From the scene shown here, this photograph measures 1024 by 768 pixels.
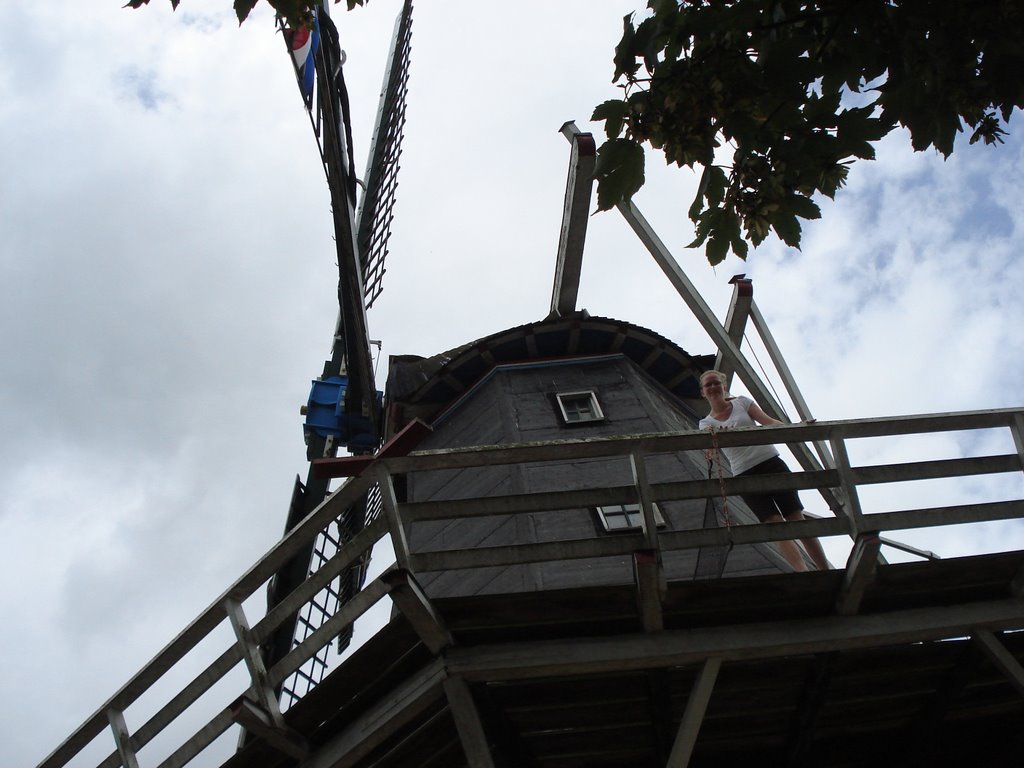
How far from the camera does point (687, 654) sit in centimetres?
570

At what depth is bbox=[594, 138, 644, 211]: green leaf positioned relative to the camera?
399 cm

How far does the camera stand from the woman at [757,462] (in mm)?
7449

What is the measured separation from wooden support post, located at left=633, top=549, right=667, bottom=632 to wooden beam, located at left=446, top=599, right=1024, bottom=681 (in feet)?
0.42

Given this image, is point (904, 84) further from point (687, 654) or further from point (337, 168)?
point (337, 168)

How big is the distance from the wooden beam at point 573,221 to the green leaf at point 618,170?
717 centimetres

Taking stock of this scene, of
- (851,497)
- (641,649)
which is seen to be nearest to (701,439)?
(851,497)

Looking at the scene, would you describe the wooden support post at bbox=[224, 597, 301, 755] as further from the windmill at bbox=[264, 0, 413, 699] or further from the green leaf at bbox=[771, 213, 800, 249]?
the windmill at bbox=[264, 0, 413, 699]

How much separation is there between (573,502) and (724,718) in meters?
1.89

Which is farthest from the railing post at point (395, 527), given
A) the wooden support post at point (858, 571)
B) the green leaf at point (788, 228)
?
the green leaf at point (788, 228)

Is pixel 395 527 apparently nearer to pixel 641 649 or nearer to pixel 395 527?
pixel 395 527

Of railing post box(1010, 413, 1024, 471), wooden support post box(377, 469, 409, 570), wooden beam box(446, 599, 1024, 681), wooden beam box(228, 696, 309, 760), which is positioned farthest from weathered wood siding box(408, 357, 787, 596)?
wooden beam box(228, 696, 309, 760)

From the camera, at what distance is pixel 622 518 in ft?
29.5

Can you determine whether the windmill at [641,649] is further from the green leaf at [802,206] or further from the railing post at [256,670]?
the green leaf at [802,206]

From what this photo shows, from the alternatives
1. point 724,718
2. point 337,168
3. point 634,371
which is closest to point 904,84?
point 724,718
